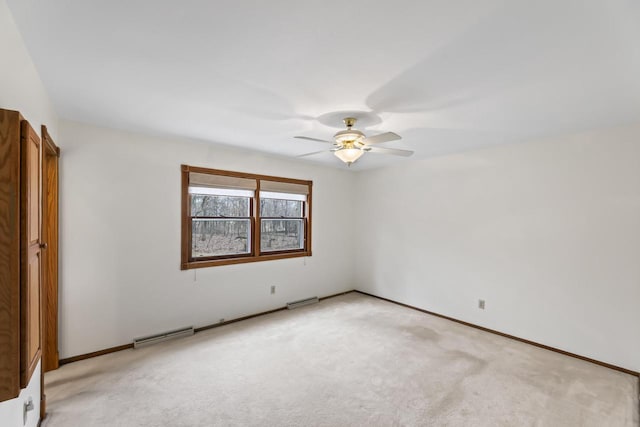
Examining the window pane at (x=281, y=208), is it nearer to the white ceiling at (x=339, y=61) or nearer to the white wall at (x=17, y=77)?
the white ceiling at (x=339, y=61)

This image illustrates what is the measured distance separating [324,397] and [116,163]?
3.16 metres

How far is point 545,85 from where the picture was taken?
83.4 inches

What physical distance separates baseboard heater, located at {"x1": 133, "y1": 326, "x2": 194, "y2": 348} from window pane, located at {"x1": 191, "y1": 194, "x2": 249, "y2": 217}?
57.4 inches

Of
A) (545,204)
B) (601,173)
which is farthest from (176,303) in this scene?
(601,173)

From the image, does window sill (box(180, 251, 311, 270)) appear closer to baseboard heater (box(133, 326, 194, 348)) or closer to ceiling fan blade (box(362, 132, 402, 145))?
baseboard heater (box(133, 326, 194, 348))

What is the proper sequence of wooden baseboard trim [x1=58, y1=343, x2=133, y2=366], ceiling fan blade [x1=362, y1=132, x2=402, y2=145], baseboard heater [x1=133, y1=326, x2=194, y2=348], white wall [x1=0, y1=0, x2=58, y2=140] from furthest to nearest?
1. baseboard heater [x1=133, y1=326, x2=194, y2=348]
2. wooden baseboard trim [x1=58, y1=343, x2=133, y2=366]
3. ceiling fan blade [x1=362, y1=132, x2=402, y2=145]
4. white wall [x1=0, y1=0, x2=58, y2=140]

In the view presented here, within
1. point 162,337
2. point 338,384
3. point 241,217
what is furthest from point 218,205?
point 338,384

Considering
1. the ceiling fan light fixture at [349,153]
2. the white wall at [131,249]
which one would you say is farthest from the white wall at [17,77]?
the ceiling fan light fixture at [349,153]

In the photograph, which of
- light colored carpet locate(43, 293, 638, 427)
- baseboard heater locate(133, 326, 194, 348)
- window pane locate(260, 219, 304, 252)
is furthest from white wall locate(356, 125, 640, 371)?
baseboard heater locate(133, 326, 194, 348)

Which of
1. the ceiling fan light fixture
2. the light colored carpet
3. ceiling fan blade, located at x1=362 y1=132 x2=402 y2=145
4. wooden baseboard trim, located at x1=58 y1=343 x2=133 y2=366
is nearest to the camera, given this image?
the light colored carpet

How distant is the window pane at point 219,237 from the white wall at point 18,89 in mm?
2013

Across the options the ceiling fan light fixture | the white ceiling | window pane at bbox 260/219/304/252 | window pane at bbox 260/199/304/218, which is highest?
the white ceiling

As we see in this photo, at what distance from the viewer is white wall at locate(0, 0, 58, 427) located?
55.3 inches

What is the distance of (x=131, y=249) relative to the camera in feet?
11.0
